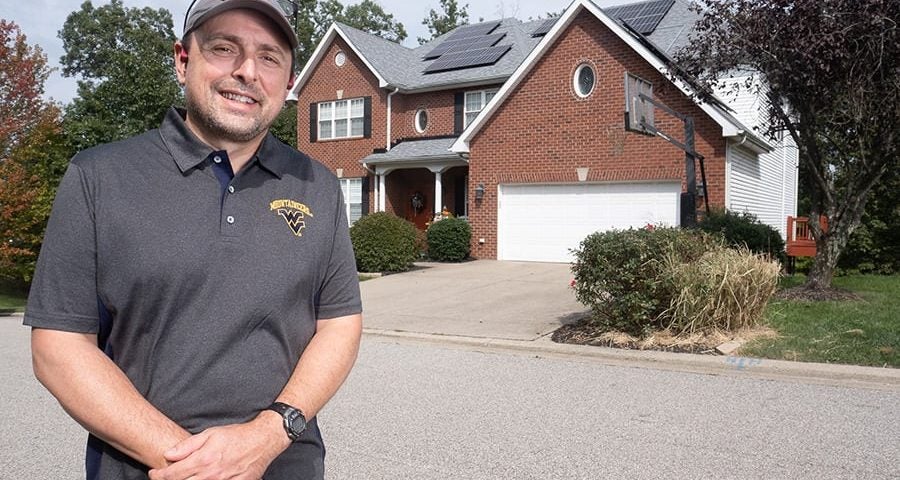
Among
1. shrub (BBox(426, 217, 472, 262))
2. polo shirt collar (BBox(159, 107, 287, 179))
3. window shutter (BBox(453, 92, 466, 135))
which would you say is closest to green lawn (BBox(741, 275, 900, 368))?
polo shirt collar (BBox(159, 107, 287, 179))

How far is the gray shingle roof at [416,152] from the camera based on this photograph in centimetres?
2066

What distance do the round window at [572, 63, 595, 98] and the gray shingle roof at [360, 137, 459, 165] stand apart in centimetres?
418

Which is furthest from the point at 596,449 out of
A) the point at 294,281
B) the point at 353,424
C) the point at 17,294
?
the point at 17,294

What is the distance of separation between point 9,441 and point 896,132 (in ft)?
35.4

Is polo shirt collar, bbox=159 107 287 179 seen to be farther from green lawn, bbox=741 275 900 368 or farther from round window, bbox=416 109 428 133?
round window, bbox=416 109 428 133

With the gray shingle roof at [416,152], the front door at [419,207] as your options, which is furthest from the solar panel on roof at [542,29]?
the front door at [419,207]

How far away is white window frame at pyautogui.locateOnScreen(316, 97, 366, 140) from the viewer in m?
23.6

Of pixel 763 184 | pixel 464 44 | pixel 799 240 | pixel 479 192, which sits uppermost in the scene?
pixel 464 44

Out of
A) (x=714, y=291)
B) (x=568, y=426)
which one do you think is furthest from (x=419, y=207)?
(x=568, y=426)

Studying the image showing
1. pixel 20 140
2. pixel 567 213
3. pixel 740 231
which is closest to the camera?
pixel 740 231

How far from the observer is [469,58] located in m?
22.8

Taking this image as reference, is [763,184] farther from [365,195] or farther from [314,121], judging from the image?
[314,121]

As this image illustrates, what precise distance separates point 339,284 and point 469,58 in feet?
71.0

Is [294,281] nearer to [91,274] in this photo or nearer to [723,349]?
[91,274]
